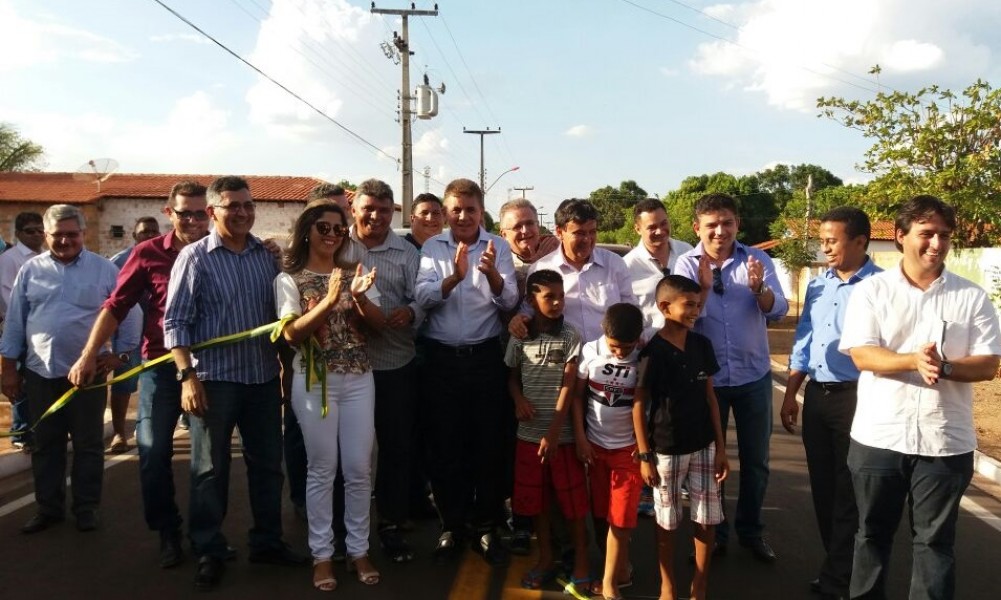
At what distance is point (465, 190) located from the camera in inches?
171

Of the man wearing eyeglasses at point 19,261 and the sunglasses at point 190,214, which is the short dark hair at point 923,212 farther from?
the man wearing eyeglasses at point 19,261

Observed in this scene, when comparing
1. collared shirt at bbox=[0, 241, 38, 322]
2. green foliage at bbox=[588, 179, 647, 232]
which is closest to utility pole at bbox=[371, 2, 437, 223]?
collared shirt at bbox=[0, 241, 38, 322]

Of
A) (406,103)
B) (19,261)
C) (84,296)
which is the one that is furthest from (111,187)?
(84,296)

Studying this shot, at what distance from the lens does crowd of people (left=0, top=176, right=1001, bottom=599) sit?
3.22m

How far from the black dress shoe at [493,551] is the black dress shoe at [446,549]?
15 cm

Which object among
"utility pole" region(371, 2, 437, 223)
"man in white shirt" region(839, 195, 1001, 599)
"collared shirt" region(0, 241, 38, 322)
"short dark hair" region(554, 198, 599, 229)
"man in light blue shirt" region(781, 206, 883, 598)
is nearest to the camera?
"man in white shirt" region(839, 195, 1001, 599)

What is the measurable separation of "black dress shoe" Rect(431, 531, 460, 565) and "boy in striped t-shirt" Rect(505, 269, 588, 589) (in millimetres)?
526

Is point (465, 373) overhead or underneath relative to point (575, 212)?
underneath

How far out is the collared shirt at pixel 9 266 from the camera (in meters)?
6.62

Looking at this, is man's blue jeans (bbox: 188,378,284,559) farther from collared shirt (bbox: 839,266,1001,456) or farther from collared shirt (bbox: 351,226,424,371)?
collared shirt (bbox: 839,266,1001,456)

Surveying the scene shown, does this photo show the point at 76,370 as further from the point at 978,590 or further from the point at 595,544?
the point at 978,590

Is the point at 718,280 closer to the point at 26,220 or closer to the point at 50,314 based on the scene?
the point at 50,314

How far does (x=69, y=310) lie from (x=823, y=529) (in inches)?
192

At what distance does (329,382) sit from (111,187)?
36.0 meters
